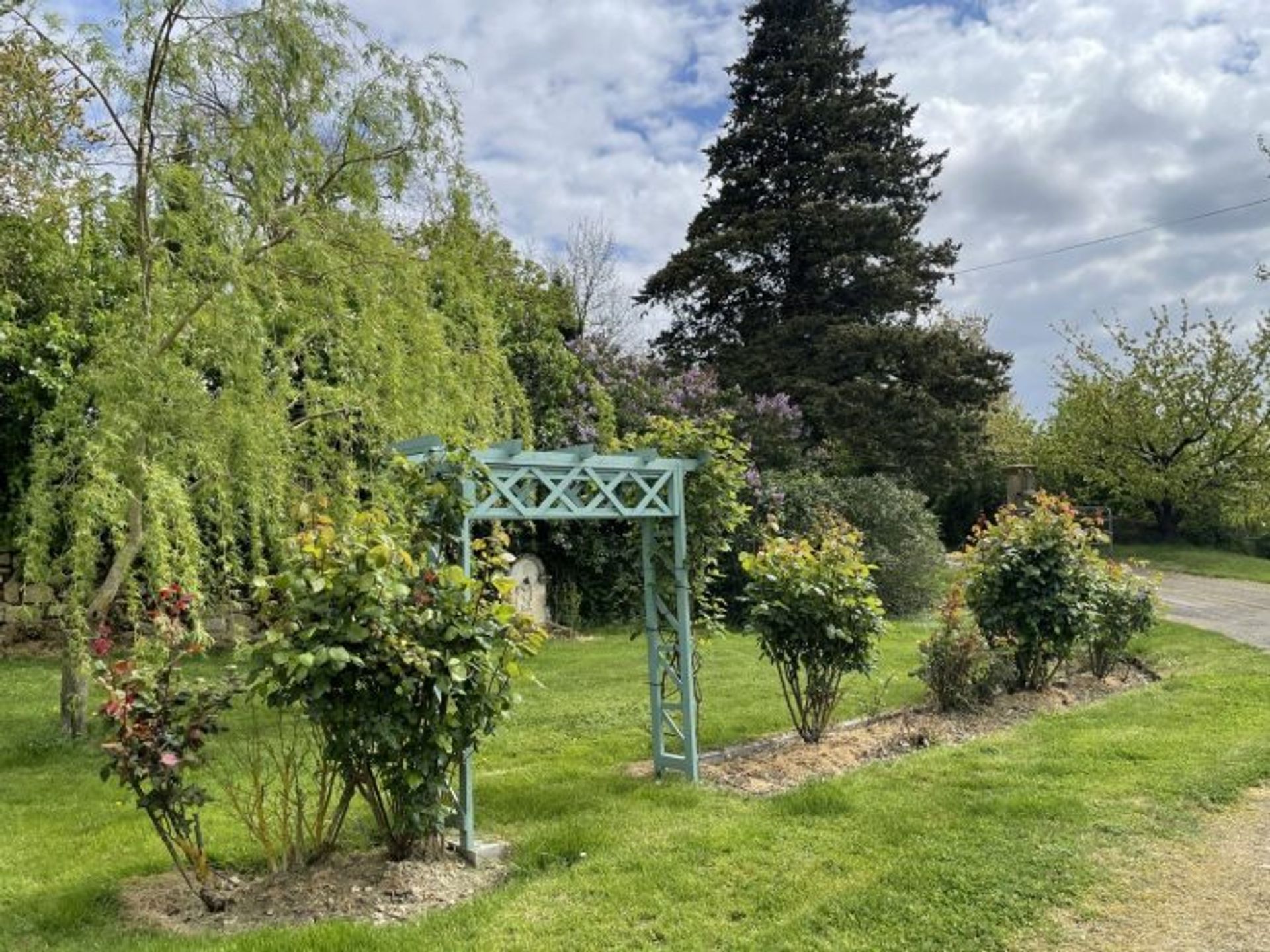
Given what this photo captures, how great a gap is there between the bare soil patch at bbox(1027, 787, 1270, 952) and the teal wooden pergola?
2356 millimetres

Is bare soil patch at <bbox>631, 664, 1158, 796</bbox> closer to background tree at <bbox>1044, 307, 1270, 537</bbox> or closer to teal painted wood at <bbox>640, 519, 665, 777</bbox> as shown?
teal painted wood at <bbox>640, 519, 665, 777</bbox>

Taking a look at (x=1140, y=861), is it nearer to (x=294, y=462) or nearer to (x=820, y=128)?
(x=294, y=462)

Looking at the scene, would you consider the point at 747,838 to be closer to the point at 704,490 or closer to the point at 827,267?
the point at 704,490

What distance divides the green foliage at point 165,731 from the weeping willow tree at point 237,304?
4.87 feet

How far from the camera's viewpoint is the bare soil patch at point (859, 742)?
572 centimetres

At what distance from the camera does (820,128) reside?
2059cm

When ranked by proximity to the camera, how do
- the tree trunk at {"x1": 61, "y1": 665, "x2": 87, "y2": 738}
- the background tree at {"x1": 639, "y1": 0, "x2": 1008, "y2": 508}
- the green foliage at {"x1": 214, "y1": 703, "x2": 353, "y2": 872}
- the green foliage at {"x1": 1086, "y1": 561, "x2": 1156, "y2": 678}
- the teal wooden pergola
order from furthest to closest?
the background tree at {"x1": 639, "y1": 0, "x2": 1008, "y2": 508} → the green foliage at {"x1": 1086, "y1": 561, "x2": 1156, "y2": 678} → the tree trunk at {"x1": 61, "y1": 665, "x2": 87, "y2": 738} → the teal wooden pergola → the green foliage at {"x1": 214, "y1": 703, "x2": 353, "y2": 872}

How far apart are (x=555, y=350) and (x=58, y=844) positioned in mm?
9945

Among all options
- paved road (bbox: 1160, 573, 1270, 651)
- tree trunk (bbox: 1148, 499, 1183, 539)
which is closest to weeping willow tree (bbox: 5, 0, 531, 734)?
paved road (bbox: 1160, 573, 1270, 651)

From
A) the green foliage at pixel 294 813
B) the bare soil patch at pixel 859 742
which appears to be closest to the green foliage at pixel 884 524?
the bare soil patch at pixel 859 742

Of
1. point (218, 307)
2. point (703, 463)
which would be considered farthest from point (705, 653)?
point (218, 307)

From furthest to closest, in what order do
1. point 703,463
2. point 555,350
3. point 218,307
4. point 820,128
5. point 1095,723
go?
point 820,128
point 555,350
point 1095,723
point 703,463
point 218,307

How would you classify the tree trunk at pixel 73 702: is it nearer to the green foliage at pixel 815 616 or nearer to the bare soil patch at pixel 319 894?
the bare soil patch at pixel 319 894

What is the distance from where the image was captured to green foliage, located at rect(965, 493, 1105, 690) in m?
7.69
